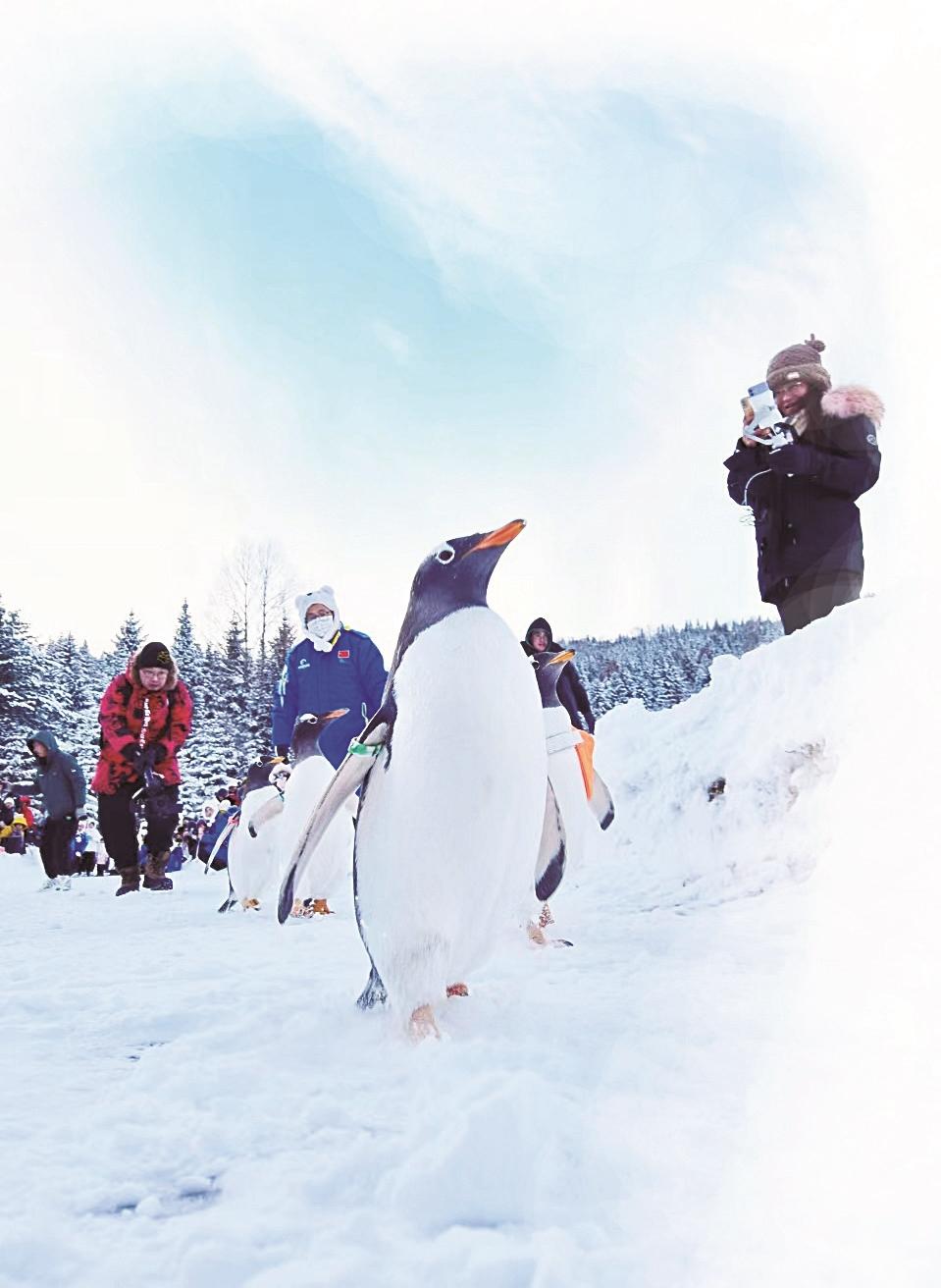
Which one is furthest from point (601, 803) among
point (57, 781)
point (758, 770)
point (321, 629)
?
point (57, 781)

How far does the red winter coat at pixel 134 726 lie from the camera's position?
6926 millimetres

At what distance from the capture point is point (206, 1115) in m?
1.46

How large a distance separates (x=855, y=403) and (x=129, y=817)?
19.5 feet

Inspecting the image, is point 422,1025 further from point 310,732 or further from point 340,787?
point 310,732

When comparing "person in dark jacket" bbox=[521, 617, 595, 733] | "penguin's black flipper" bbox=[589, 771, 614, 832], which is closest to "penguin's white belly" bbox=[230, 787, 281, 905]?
"person in dark jacket" bbox=[521, 617, 595, 733]

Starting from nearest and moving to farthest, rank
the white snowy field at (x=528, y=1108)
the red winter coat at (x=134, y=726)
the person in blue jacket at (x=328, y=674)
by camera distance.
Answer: the white snowy field at (x=528, y=1108), the person in blue jacket at (x=328, y=674), the red winter coat at (x=134, y=726)

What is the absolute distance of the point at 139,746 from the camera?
7020 mm

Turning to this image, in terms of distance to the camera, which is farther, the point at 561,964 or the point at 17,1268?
the point at 561,964

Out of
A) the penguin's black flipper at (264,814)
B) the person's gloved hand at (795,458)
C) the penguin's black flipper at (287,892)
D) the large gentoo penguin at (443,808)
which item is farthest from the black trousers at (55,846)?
the person's gloved hand at (795,458)

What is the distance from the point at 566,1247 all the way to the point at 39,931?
4.23 m

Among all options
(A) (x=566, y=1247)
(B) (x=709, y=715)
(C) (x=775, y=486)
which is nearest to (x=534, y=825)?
(A) (x=566, y=1247)

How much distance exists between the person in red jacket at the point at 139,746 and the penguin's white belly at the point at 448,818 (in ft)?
16.1

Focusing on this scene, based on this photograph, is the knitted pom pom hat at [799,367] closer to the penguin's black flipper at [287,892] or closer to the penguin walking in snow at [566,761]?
the penguin walking in snow at [566,761]

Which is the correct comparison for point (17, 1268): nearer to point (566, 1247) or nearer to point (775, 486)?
point (566, 1247)
